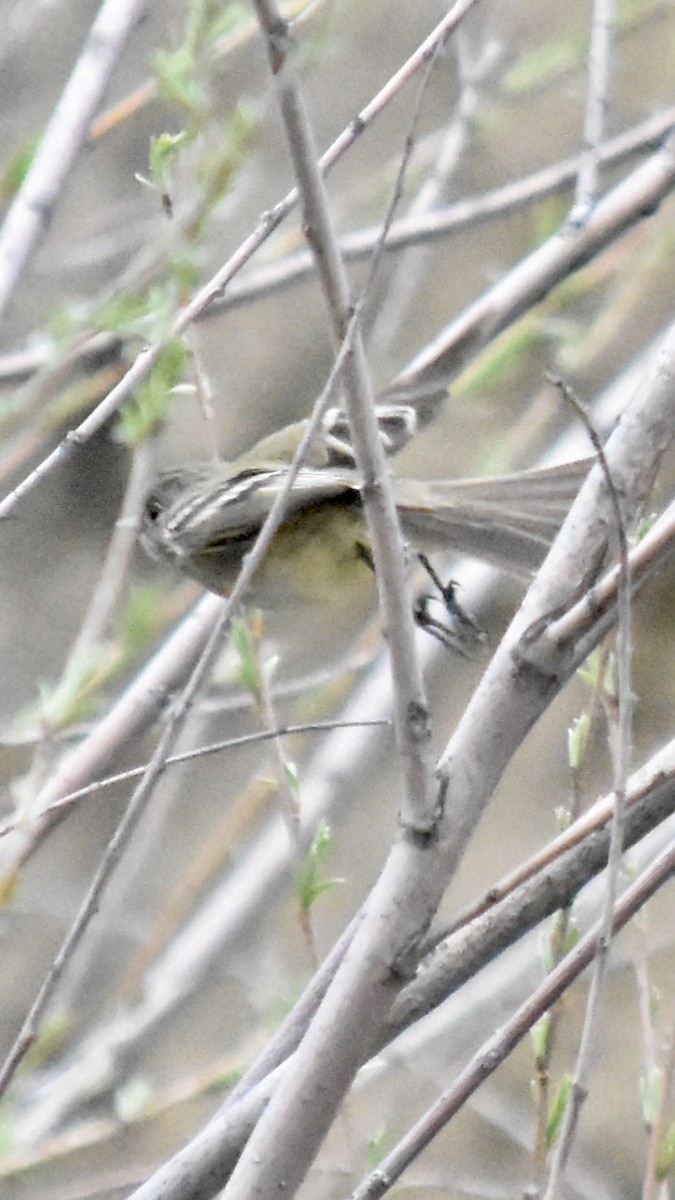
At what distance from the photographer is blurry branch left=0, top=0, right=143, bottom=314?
1.53 m

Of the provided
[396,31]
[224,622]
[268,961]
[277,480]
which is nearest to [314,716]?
[268,961]

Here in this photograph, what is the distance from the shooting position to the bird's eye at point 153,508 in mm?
1901

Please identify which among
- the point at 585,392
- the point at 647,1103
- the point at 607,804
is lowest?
the point at 647,1103

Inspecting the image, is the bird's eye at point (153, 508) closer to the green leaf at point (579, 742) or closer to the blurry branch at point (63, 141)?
the blurry branch at point (63, 141)

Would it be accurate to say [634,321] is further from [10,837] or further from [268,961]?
[10,837]

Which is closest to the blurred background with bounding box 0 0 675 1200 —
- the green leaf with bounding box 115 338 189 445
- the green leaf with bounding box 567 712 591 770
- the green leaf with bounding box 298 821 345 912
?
the green leaf with bounding box 115 338 189 445

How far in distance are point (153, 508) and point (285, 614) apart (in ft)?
0.72

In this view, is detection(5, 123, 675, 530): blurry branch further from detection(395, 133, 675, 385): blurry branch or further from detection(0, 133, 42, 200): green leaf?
detection(0, 133, 42, 200): green leaf

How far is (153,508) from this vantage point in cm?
192

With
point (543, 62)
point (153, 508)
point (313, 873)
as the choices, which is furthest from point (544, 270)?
point (313, 873)

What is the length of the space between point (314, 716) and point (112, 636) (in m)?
0.38

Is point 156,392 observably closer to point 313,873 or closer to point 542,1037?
point 313,873

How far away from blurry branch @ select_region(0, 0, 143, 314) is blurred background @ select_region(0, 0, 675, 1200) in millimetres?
142

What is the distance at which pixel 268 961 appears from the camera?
2.79 metres
